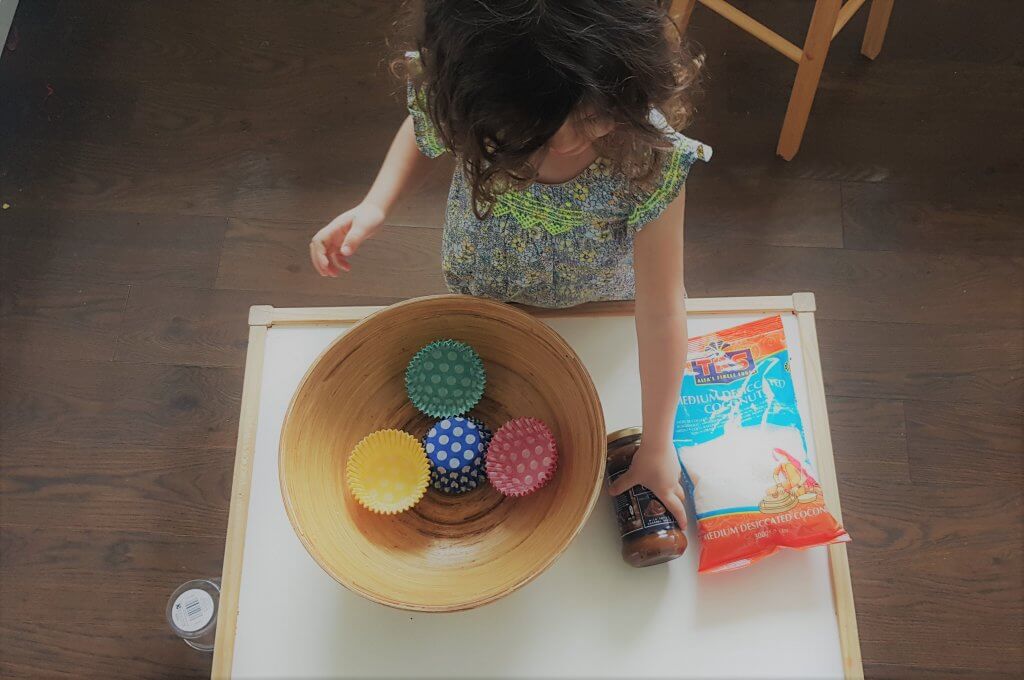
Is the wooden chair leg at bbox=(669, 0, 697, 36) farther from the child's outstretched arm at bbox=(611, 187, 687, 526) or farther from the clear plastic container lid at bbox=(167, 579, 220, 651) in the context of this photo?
the clear plastic container lid at bbox=(167, 579, 220, 651)

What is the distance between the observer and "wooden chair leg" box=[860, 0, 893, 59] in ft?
5.08

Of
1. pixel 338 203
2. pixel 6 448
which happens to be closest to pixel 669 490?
pixel 338 203

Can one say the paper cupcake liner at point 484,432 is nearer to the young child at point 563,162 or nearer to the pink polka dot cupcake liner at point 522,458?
the pink polka dot cupcake liner at point 522,458

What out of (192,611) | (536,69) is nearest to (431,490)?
(536,69)

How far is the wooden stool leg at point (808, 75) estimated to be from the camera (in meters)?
1.28

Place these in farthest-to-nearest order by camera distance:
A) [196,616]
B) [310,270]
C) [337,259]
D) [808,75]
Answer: [310,270]
[808,75]
[196,616]
[337,259]

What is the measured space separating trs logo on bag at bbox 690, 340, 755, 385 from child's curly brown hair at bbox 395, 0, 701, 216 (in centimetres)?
29

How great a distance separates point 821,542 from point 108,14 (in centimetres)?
178

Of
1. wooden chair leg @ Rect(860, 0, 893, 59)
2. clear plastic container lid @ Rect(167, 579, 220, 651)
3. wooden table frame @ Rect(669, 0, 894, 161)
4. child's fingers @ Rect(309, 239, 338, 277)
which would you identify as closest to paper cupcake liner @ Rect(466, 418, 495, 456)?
child's fingers @ Rect(309, 239, 338, 277)

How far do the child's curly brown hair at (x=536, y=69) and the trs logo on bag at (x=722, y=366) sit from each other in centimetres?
29

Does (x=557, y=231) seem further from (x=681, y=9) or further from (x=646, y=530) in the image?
(x=681, y=9)

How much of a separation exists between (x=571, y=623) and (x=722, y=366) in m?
0.32

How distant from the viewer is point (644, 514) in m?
0.78

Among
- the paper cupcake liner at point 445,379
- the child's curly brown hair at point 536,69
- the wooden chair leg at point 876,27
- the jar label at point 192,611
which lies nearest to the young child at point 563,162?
the child's curly brown hair at point 536,69
